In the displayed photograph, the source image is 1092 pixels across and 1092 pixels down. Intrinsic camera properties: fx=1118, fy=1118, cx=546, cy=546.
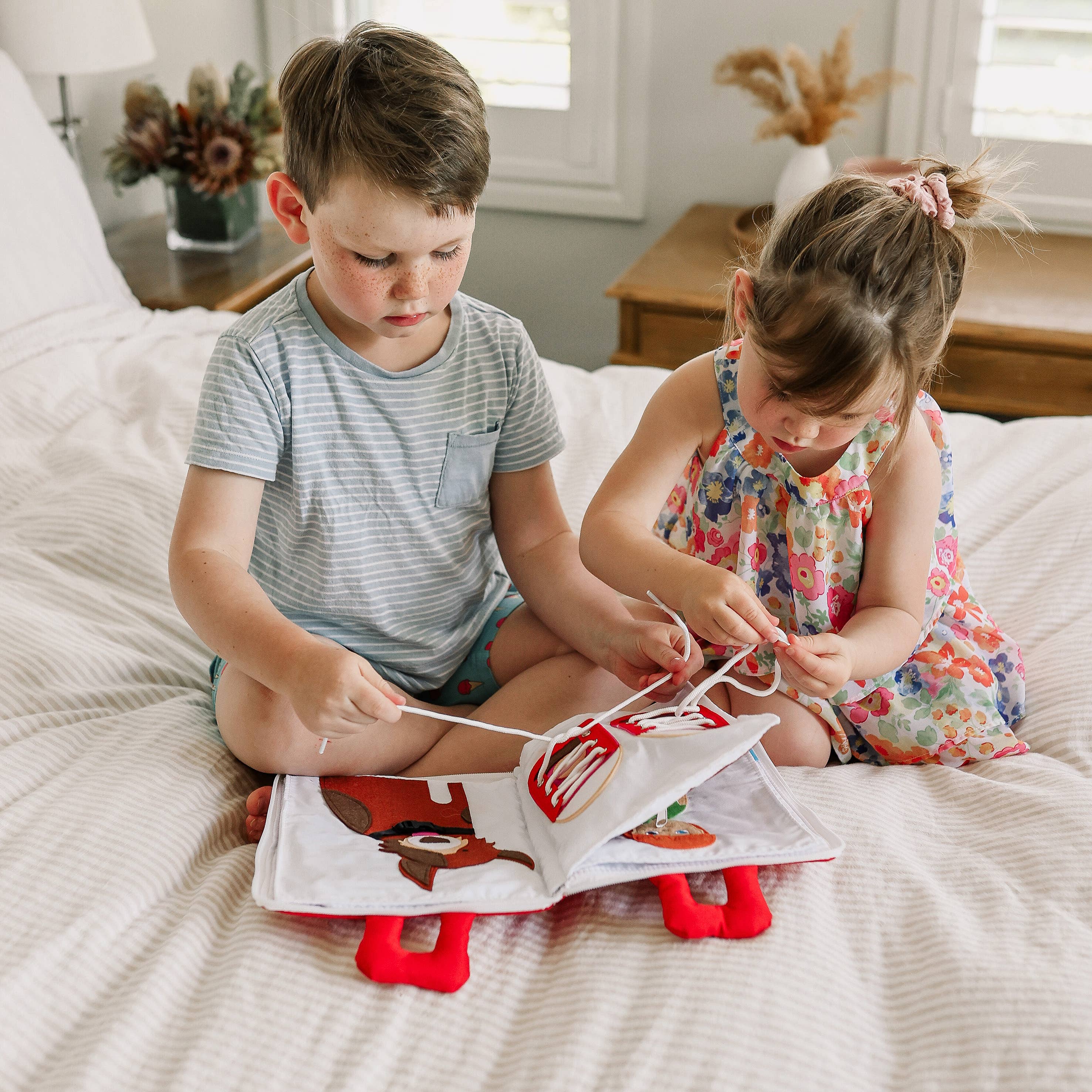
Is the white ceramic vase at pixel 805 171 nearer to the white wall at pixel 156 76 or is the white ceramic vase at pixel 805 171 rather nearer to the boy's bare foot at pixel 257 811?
the white wall at pixel 156 76

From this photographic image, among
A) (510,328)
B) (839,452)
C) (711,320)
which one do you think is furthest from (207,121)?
(839,452)

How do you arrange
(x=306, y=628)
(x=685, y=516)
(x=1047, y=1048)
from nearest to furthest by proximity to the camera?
1. (x=1047, y=1048)
2. (x=306, y=628)
3. (x=685, y=516)

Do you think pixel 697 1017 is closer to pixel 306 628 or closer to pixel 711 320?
pixel 306 628

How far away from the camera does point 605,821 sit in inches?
31.1

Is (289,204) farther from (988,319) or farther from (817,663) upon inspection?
(988,319)

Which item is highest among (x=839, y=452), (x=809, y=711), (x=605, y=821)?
(x=839, y=452)

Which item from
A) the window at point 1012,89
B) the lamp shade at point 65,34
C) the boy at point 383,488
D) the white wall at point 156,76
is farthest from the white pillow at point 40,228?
the window at point 1012,89

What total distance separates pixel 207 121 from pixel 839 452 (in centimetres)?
155

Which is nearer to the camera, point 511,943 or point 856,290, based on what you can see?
point 511,943

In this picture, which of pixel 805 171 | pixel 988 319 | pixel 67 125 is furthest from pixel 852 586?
pixel 67 125

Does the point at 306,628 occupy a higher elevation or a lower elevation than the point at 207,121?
lower

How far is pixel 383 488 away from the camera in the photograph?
3.39ft

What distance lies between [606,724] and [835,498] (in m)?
0.32

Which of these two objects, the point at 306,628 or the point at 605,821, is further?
the point at 306,628
